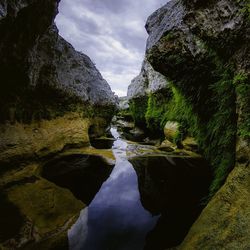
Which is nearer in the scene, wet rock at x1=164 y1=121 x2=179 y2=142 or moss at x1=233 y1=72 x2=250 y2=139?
moss at x1=233 y1=72 x2=250 y2=139

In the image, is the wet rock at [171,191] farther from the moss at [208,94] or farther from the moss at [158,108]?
the moss at [158,108]

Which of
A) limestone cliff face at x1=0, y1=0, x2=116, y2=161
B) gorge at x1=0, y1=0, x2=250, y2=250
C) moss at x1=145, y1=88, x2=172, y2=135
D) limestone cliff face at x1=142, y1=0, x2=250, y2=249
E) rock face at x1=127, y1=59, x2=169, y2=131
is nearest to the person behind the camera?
limestone cliff face at x1=142, y1=0, x2=250, y2=249

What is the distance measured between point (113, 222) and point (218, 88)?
2.74 meters

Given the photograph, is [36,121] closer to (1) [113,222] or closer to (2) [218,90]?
(1) [113,222]

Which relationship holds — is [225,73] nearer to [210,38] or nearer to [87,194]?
[210,38]

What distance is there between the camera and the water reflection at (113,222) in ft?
10.2

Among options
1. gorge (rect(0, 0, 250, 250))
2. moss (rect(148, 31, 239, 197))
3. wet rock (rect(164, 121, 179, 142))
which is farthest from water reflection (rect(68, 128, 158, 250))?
wet rock (rect(164, 121, 179, 142))

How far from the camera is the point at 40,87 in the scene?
632cm

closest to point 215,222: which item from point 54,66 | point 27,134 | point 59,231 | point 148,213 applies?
point 148,213

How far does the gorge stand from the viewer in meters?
2.82

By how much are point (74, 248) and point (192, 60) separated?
3823 millimetres

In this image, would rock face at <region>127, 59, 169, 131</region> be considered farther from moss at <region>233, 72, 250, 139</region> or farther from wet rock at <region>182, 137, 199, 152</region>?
moss at <region>233, 72, 250, 139</region>

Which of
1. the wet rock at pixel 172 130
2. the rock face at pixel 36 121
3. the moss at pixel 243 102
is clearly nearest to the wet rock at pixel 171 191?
the rock face at pixel 36 121

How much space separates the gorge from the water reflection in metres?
0.02
